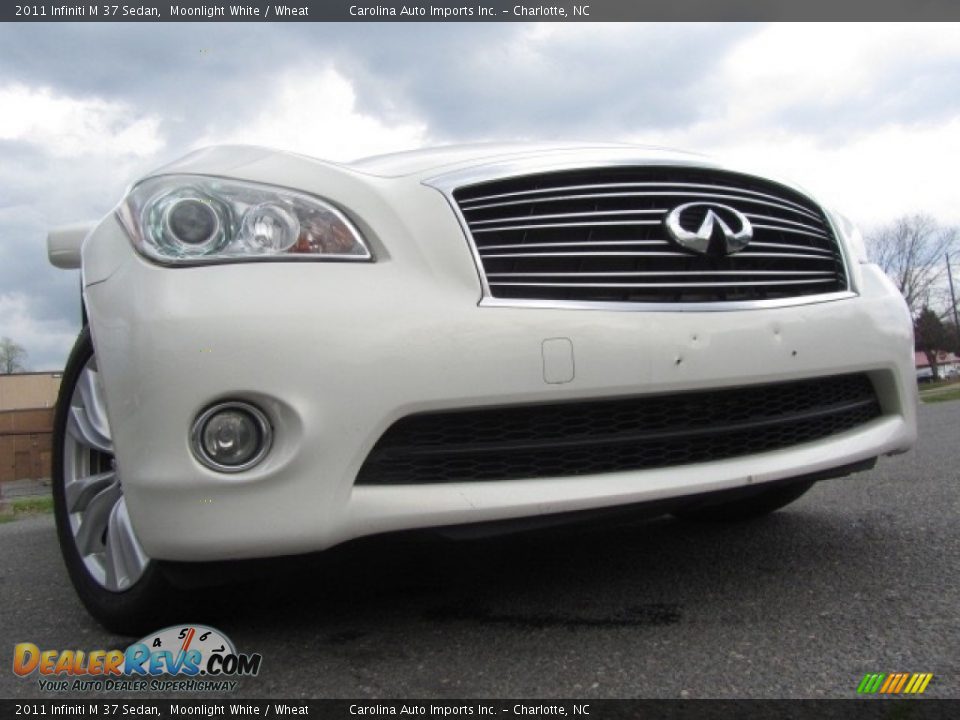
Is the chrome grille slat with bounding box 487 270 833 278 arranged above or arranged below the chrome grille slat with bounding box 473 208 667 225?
below

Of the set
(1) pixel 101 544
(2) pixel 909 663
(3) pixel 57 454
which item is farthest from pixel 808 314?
(3) pixel 57 454

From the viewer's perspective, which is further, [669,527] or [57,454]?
[669,527]

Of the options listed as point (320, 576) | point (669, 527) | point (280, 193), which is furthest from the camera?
point (669, 527)

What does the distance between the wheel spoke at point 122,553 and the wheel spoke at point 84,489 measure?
157 mm

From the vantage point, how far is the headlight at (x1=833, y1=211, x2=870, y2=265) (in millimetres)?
2643

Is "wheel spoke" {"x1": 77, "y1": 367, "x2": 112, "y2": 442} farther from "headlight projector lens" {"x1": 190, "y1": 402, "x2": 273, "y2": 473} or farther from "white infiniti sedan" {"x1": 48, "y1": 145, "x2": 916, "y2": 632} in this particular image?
"headlight projector lens" {"x1": 190, "y1": 402, "x2": 273, "y2": 473}

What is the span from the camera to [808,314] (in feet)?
7.38

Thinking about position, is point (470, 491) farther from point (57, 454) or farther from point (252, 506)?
point (57, 454)

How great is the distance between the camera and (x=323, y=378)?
69.1 inches

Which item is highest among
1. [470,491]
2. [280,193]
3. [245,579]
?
[280,193]

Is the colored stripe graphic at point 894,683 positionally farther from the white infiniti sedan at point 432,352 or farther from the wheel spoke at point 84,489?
the wheel spoke at point 84,489

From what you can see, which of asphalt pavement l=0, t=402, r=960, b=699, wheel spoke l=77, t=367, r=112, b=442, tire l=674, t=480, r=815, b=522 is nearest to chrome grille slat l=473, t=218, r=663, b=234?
asphalt pavement l=0, t=402, r=960, b=699

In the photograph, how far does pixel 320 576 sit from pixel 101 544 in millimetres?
677
